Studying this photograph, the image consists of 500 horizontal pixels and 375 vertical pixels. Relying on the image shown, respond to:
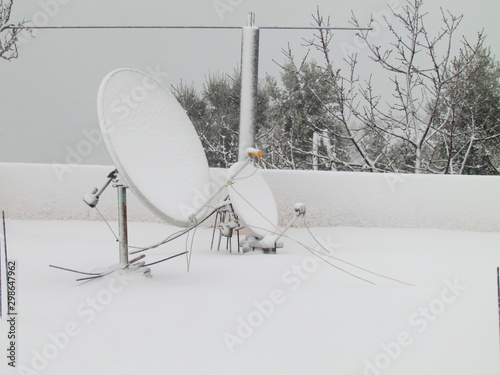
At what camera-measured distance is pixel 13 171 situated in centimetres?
429

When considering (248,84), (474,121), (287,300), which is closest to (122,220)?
(287,300)

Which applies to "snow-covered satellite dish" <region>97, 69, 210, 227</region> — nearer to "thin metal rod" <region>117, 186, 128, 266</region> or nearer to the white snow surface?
"thin metal rod" <region>117, 186, 128, 266</region>

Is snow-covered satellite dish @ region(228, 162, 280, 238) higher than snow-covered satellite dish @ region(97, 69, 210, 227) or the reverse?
the reverse

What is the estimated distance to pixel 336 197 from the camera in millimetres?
4211

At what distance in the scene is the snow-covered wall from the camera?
413 centimetres

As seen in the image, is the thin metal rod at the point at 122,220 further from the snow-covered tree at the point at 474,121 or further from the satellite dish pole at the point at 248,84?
the snow-covered tree at the point at 474,121

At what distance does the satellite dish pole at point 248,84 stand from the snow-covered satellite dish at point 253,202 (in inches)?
23.9

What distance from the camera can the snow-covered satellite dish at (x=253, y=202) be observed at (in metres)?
3.03

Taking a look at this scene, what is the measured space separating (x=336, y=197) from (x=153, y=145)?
2.27 meters

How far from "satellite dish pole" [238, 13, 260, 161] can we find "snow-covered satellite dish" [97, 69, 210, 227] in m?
1.39

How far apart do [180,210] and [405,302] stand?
3.17 ft

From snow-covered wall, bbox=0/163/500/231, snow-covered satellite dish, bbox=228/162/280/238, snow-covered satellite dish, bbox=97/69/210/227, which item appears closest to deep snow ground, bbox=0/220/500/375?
snow-covered satellite dish, bbox=228/162/280/238

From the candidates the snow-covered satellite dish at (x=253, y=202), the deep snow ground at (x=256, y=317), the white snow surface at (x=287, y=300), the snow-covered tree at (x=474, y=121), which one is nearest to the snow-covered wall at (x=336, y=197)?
the white snow surface at (x=287, y=300)

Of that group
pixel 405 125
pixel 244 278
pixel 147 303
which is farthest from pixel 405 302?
pixel 405 125
